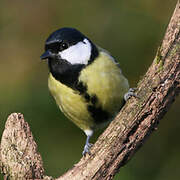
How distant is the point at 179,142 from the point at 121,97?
1.72ft

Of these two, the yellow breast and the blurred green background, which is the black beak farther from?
the blurred green background

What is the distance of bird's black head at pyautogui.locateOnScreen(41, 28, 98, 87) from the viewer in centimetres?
179

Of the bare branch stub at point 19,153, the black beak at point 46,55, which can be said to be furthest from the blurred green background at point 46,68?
the bare branch stub at point 19,153

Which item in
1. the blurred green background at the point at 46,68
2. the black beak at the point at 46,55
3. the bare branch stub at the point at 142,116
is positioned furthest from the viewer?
the blurred green background at the point at 46,68

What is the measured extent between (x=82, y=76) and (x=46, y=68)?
0.52m

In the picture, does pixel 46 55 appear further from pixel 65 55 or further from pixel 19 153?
pixel 19 153

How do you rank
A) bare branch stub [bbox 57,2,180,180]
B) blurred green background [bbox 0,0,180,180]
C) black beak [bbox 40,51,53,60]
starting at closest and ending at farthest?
bare branch stub [bbox 57,2,180,180] → black beak [bbox 40,51,53,60] → blurred green background [bbox 0,0,180,180]

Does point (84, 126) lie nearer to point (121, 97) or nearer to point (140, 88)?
point (121, 97)

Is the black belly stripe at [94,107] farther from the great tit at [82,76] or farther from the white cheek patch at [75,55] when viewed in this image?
the white cheek patch at [75,55]

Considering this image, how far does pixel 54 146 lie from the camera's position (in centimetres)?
218

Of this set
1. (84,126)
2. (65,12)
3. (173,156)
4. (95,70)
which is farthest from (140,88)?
(65,12)


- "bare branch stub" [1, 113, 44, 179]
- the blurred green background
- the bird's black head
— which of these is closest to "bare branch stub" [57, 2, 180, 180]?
"bare branch stub" [1, 113, 44, 179]

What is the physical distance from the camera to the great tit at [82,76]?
1798 mm

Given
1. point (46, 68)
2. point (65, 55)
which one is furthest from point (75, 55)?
point (46, 68)
